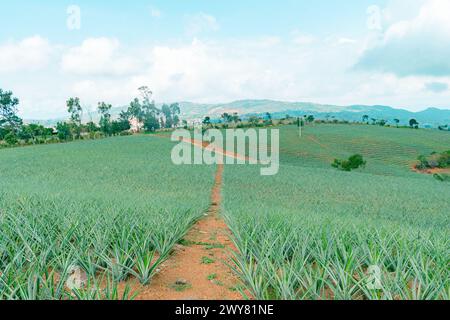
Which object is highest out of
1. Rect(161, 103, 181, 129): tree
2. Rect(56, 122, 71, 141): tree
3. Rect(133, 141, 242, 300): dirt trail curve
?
Rect(161, 103, 181, 129): tree

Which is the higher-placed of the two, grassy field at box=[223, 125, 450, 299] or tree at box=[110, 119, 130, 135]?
tree at box=[110, 119, 130, 135]

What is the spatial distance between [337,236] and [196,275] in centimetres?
271

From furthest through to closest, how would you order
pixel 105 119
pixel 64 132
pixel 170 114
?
pixel 170 114, pixel 105 119, pixel 64 132

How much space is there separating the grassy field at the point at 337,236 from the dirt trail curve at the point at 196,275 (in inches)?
13.3

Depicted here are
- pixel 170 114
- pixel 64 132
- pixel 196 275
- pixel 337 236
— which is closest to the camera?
pixel 196 275

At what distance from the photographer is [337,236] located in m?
5.29

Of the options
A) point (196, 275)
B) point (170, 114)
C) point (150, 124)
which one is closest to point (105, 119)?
point (150, 124)

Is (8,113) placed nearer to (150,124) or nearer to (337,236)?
(150,124)

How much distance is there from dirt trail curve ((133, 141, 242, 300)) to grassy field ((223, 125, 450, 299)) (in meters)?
0.34

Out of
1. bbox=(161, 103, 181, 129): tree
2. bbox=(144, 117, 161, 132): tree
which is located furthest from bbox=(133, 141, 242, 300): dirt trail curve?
bbox=(161, 103, 181, 129): tree

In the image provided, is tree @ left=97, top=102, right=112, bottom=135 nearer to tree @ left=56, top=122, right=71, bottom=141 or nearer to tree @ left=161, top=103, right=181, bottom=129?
tree @ left=56, top=122, right=71, bottom=141

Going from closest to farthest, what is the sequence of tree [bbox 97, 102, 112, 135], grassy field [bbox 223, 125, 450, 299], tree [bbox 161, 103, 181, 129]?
grassy field [bbox 223, 125, 450, 299] → tree [bbox 97, 102, 112, 135] → tree [bbox 161, 103, 181, 129]

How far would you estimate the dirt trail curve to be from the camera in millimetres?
4066

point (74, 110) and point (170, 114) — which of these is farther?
point (170, 114)
